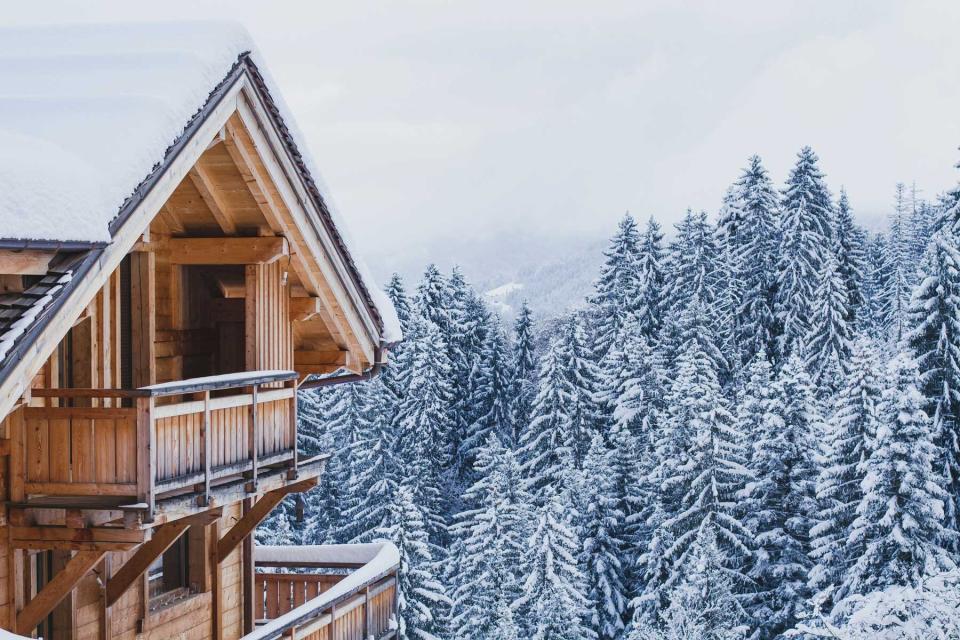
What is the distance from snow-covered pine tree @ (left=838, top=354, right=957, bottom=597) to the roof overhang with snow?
3299 cm

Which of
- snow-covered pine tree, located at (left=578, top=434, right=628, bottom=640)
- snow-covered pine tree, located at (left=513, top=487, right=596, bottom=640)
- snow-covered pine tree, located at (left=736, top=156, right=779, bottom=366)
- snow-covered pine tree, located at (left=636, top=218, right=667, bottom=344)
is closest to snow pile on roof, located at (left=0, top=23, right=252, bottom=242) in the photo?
snow-covered pine tree, located at (left=513, top=487, right=596, bottom=640)

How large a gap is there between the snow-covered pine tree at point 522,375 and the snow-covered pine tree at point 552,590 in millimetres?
28541

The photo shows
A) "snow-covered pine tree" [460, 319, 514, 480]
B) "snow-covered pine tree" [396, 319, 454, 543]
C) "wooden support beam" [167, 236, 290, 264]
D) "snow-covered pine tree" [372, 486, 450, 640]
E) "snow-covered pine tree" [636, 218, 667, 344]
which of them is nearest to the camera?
"wooden support beam" [167, 236, 290, 264]

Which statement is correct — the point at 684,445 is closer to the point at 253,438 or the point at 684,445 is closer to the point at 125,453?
the point at 253,438

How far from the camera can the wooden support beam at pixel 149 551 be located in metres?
9.81

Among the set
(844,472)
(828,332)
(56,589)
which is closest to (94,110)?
(56,589)

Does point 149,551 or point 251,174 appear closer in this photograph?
point 149,551

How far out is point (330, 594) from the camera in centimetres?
1184

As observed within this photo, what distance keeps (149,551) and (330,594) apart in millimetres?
2366

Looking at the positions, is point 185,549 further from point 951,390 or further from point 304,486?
point 951,390

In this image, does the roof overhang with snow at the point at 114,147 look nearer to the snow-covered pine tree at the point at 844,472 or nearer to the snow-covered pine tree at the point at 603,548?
the snow-covered pine tree at the point at 844,472

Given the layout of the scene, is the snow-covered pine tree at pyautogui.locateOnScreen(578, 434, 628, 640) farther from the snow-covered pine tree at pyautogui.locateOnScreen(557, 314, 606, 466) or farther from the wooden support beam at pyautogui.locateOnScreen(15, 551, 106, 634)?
the wooden support beam at pyautogui.locateOnScreen(15, 551, 106, 634)

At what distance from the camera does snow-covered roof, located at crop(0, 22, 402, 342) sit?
21.6ft

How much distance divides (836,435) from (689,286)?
37.9 m
